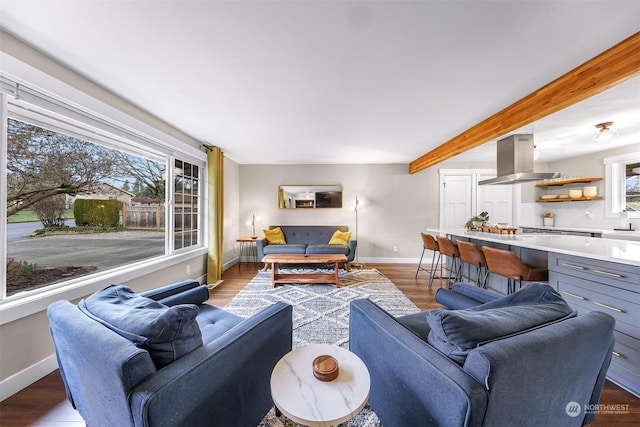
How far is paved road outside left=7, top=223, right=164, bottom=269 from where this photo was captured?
1.72 m

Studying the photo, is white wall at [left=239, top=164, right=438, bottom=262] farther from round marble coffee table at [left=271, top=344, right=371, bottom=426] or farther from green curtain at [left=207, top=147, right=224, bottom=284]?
round marble coffee table at [left=271, top=344, right=371, bottom=426]

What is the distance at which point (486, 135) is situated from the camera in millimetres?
2762

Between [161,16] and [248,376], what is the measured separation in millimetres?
2006

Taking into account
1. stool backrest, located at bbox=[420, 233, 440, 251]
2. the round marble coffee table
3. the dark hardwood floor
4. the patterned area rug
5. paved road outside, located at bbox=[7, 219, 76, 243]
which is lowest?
the dark hardwood floor

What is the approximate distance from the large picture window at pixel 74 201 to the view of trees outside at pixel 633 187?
722 centimetres

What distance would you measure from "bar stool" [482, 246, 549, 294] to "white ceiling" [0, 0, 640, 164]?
1.55 meters

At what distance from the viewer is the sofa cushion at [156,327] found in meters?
0.84

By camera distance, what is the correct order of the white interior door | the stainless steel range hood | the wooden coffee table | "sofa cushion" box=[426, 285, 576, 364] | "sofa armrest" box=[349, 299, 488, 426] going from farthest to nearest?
the white interior door < the wooden coffee table < the stainless steel range hood < "sofa cushion" box=[426, 285, 576, 364] < "sofa armrest" box=[349, 299, 488, 426]

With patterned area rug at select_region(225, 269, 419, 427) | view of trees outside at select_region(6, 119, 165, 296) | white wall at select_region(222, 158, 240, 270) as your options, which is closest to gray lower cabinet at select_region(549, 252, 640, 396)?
patterned area rug at select_region(225, 269, 419, 427)

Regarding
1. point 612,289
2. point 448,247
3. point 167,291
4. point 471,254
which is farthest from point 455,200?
point 167,291

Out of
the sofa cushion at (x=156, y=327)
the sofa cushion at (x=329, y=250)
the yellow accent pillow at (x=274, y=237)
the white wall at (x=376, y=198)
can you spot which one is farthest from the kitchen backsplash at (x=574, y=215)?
the sofa cushion at (x=156, y=327)

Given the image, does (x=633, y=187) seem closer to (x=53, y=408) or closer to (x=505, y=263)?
(x=505, y=263)

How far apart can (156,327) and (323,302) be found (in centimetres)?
225

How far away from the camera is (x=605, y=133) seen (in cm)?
272
